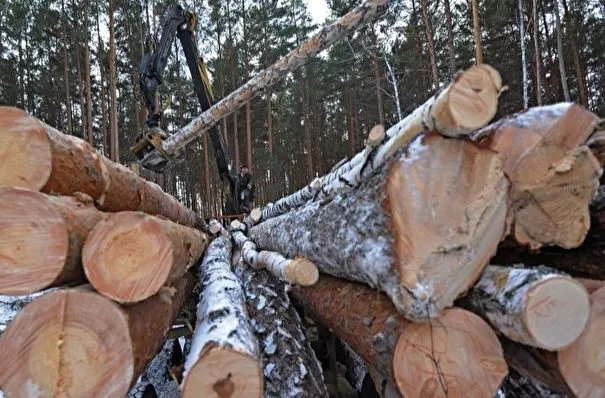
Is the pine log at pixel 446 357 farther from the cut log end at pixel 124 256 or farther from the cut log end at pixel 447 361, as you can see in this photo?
the cut log end at pixel 124 256

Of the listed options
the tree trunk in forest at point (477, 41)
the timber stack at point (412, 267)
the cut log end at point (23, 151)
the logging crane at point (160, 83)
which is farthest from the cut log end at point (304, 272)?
the tree trunk in forest at point (477, 41)

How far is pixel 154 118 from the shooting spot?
828 cm

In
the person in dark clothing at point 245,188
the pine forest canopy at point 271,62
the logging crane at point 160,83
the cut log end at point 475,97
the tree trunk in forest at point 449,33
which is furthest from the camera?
the pine forest canopy at point 271,62

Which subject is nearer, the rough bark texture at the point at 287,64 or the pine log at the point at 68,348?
the pine log at the point at 68,348

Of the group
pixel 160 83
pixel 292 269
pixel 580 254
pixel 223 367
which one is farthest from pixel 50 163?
pixel 160 83

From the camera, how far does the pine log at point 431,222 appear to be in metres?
1.79

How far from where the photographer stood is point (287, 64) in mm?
6754

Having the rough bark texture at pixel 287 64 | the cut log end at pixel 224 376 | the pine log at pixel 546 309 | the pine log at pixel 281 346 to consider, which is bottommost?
the pine log at pixel 281 346

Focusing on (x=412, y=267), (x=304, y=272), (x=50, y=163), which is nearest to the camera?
(x=412, y=267)

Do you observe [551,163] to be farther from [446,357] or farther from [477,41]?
[477,41]

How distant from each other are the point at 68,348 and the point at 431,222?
5.36ft

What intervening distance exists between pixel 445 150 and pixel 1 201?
193cm

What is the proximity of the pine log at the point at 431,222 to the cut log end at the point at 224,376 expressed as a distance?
68 cm

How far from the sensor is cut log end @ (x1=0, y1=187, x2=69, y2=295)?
70.7 inches
